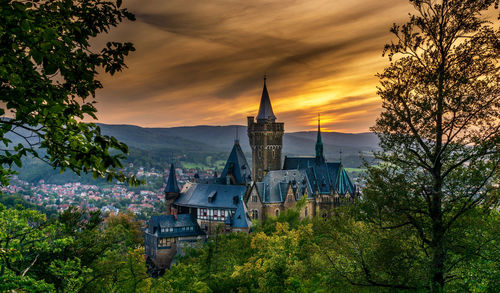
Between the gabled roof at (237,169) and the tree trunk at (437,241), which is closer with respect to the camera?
the tree trunk at (437,241)

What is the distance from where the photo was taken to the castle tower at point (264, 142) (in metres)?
63.3

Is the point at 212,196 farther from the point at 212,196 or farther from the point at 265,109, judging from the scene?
the point at 265,109

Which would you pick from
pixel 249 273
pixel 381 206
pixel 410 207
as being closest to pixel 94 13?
pixel 381 206

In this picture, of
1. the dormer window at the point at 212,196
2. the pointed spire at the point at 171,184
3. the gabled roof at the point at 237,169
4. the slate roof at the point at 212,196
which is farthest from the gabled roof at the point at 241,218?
the pointed spire at the point at 171,184

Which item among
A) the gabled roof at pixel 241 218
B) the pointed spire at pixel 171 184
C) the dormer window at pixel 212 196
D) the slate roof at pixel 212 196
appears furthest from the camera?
the pointed spire at pixel 171 184

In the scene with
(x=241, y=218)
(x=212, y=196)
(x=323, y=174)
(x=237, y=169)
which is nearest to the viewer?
(x=241, y=218)

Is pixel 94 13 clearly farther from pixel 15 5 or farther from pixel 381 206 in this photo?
pixel 381 206

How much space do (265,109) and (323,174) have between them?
15.4 metres

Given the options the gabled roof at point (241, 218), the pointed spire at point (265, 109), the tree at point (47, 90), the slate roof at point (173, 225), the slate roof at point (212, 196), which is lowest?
the slate roof at point (173, 225)

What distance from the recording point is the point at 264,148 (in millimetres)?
63438

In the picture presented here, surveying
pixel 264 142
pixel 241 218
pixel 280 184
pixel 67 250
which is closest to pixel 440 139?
pixel 67 250

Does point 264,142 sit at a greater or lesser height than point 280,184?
greater

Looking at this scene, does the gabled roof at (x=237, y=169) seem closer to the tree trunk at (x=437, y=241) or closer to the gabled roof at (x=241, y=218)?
the gabled roof at (x=241, y=218)

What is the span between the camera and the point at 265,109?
65312 mm
